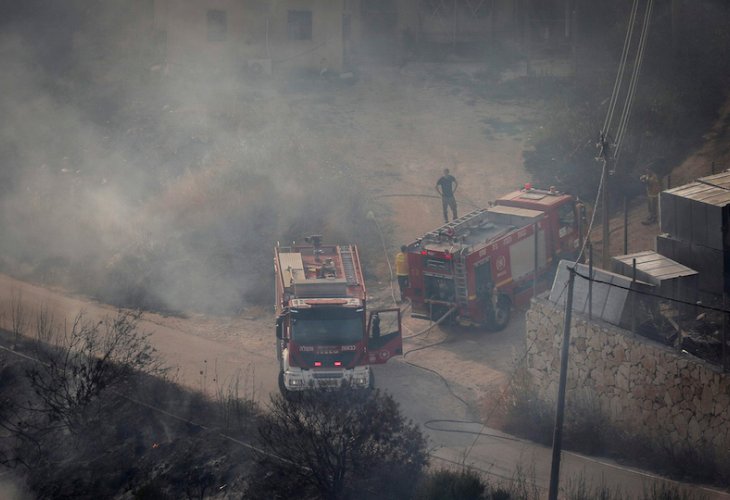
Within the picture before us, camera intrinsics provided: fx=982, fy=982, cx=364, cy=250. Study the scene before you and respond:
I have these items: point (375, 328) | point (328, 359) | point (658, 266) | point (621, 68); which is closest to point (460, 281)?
point (375, 328)

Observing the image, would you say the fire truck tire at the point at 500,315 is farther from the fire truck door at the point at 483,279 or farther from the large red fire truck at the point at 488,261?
the fire truck door at the point at 483,279

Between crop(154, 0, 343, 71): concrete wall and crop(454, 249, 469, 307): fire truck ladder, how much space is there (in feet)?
66.9

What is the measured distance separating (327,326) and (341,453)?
13.0 ft

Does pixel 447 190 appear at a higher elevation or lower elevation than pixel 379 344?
higher

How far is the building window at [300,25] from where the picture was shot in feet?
140

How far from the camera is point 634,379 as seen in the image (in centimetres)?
1894

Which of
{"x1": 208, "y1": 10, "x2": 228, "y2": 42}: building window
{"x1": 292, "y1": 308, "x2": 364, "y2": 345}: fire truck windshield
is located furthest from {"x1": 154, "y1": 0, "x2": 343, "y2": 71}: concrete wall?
{"x1": 292, "y1": 308, "x2": 364, "y2": 345}: fire truck windshield

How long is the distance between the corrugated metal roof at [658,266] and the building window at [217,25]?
2606 cm

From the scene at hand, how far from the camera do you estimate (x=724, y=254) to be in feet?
65.9

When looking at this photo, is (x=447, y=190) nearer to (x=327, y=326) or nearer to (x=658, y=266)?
(x=658, y=266)

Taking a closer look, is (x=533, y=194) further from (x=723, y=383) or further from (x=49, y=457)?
(x=49, y=457)

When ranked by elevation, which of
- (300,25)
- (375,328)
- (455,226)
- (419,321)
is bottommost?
(419,321)

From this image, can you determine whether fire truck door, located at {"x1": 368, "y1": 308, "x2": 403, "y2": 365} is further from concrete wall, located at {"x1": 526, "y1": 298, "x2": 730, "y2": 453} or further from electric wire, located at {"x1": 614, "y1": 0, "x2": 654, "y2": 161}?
electric wire, located at {"x1": 614, "y1": 0, "x2": 654, "y2": 161}

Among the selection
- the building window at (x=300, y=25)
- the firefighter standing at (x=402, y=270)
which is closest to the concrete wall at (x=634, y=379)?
the firefighter standing at (x=402, y=270)
